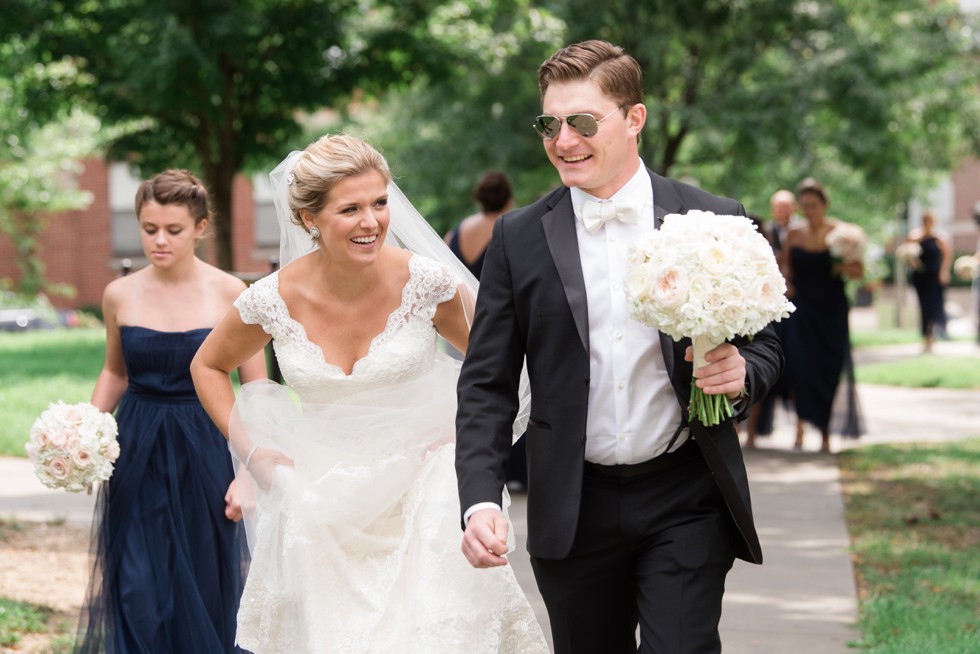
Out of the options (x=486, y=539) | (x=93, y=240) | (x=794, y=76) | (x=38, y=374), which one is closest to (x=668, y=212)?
(x=486, y=539)

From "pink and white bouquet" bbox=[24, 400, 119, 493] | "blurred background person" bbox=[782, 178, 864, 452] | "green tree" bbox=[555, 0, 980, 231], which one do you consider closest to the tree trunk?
"green tree" bbox=[555, 0, 980, 231]

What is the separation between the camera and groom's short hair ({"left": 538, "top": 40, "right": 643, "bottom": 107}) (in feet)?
12.4

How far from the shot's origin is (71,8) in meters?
15.1

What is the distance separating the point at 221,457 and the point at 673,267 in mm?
3019

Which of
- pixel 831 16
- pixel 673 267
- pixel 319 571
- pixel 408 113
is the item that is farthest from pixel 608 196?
pixel 408 113

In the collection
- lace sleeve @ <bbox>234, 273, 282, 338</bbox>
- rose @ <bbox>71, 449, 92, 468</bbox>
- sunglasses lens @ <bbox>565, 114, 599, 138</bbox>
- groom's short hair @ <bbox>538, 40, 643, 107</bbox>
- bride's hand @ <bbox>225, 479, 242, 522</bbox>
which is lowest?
bride's hand @ <bbox>225, 479, 242, 522</bbox>

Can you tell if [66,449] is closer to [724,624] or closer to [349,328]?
[349,328]

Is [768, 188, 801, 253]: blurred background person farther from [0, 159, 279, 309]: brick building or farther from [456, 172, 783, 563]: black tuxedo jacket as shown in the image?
[0, 159, 279, 309]: brick building

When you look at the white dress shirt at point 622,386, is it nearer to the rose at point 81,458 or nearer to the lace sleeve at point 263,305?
the lace sleeve at point 263,305

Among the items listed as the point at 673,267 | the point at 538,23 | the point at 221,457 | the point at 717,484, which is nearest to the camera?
the point at 673,267

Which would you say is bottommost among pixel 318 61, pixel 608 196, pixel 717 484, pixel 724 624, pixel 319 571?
pixel 724 624

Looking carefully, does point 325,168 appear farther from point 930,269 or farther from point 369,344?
point 930,269

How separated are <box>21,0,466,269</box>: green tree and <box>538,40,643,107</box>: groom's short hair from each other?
1069 cm

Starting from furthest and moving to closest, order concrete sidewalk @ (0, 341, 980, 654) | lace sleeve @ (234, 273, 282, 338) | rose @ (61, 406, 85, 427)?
concrete sidewalk @ (0, 341, 980, 654) < rose @ (61, 406, 85, 427) < lace sleeve @ (234, 273, 282, 338)
